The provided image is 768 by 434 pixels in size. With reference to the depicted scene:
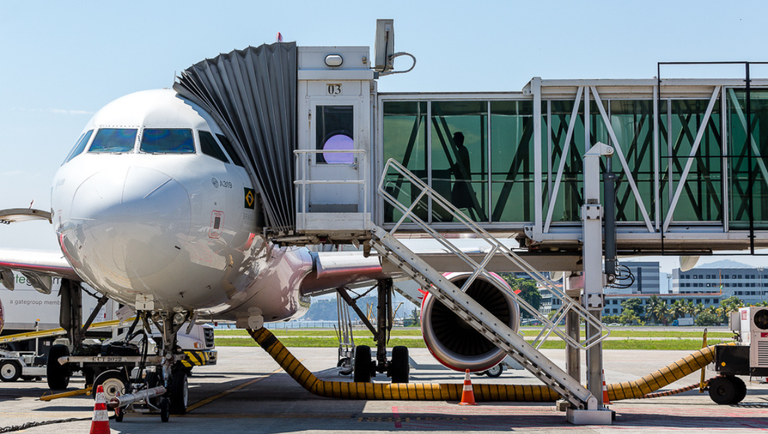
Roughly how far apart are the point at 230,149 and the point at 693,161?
7353 millimetres

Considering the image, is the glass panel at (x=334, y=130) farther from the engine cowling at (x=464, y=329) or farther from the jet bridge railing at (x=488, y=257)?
the engine cowling at (x=464, y=329)

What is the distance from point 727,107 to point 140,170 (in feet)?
30.0

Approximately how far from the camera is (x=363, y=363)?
1883 cm

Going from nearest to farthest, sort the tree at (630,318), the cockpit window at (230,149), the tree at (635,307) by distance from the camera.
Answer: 1. the cockpit window at (230,149)
2. the tree at (630,318)
3. the tree at (635,307)

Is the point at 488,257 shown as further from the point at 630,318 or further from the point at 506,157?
the point at 630,318

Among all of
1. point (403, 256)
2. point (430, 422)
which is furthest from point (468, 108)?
point (430, 422)

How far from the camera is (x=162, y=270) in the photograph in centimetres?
1012

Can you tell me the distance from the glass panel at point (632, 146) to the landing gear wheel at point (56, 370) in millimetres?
12714

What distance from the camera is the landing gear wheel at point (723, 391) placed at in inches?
617

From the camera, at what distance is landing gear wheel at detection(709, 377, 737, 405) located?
51.4 feet

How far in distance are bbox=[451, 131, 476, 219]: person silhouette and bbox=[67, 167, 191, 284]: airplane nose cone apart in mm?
4611

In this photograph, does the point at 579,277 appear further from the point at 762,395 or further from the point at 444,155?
the point at 762,395

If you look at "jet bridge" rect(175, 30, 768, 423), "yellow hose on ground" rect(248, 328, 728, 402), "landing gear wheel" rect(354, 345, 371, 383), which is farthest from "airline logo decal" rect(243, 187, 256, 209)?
"landing gear wheel" rect(354, 345, 371, 383)

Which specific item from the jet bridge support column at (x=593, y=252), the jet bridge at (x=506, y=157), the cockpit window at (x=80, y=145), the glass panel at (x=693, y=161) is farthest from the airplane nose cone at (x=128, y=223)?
the glass panel at (x=693, y=161)
